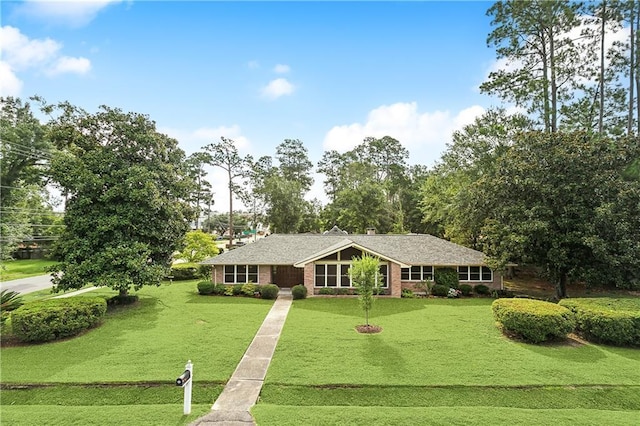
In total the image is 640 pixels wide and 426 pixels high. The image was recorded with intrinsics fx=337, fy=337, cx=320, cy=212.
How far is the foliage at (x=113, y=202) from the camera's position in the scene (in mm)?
17516

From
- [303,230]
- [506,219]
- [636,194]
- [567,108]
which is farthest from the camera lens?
[303,230]

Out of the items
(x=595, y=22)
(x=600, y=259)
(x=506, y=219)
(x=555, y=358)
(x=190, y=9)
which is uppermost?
(x=595, y=22)

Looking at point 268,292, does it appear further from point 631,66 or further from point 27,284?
point 631,66

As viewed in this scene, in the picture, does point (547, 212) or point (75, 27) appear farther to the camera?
point (547, 212)

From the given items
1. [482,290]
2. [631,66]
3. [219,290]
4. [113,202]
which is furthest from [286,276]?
[631,66]

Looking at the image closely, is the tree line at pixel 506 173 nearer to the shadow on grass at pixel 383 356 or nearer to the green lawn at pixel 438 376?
the green lawn at pixel 438 376

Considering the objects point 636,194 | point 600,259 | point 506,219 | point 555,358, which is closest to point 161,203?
point 555,358

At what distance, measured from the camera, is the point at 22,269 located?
117 ft

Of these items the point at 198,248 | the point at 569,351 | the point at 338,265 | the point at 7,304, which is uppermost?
the point at 198,248

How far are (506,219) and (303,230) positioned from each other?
111 feet

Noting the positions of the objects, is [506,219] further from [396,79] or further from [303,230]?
[303,230]

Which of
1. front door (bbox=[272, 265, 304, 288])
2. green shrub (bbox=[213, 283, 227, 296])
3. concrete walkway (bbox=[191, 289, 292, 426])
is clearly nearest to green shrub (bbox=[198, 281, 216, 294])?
green shrub (bbox=[213, 283, 227, 296])

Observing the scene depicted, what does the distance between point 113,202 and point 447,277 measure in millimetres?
21458

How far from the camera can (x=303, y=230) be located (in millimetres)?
52156
